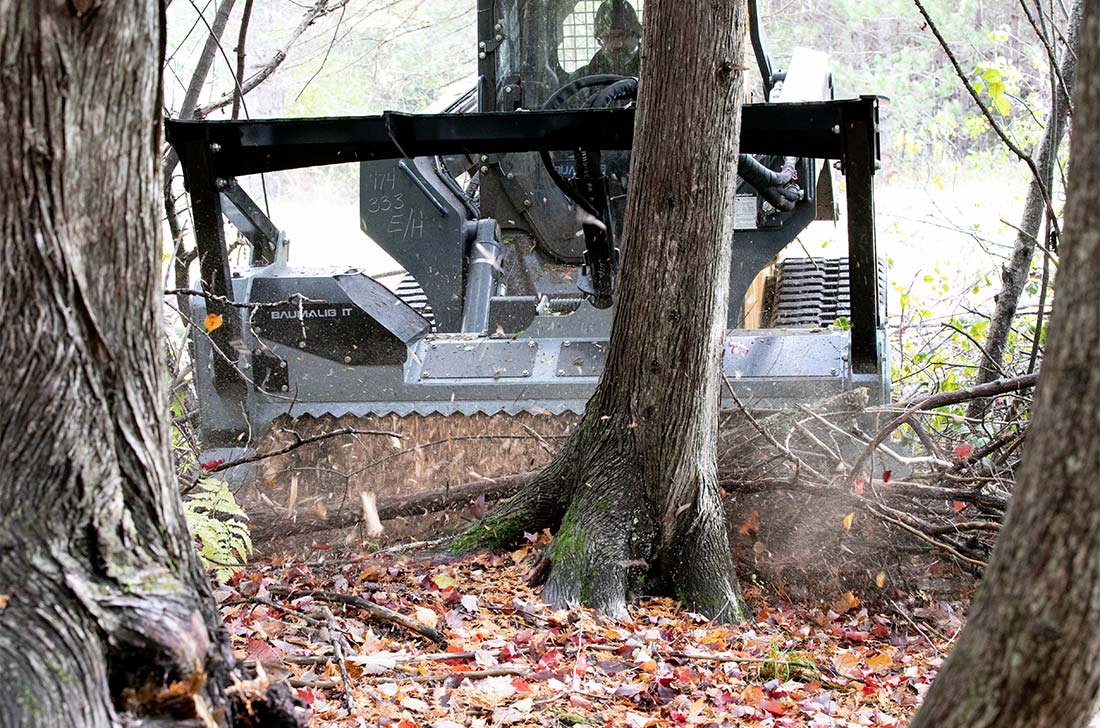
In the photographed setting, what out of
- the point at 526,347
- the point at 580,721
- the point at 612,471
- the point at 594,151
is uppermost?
the point at 594,151

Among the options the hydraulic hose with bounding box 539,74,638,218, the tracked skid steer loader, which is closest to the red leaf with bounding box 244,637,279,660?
the tracked skid steer loader

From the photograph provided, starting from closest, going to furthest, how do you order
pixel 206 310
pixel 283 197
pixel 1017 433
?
pixel 1017 433, pixel 206 310, pixel 283 197

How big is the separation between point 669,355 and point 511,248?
342cm

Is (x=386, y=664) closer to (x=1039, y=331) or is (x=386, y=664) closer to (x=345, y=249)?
(x=1039, y=331)

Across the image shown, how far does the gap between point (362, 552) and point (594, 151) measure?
224 centimetres

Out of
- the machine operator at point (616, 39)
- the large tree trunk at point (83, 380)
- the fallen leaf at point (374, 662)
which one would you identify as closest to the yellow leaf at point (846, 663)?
the fallen leaf at point (374, 662)

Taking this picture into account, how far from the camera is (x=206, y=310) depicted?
626 cm

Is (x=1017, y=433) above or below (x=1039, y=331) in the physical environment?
below

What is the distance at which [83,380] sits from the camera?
212 cm

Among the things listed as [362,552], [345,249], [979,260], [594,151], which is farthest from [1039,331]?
[345,249]

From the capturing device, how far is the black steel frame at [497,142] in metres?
5.50

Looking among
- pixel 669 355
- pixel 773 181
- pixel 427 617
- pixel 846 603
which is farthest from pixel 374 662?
pixel 773 181

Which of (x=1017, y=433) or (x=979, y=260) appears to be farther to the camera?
(x=979, y=260)

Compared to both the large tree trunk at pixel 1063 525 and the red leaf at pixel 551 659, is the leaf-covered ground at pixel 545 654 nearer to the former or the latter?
the red leaf at pixel 551 659
